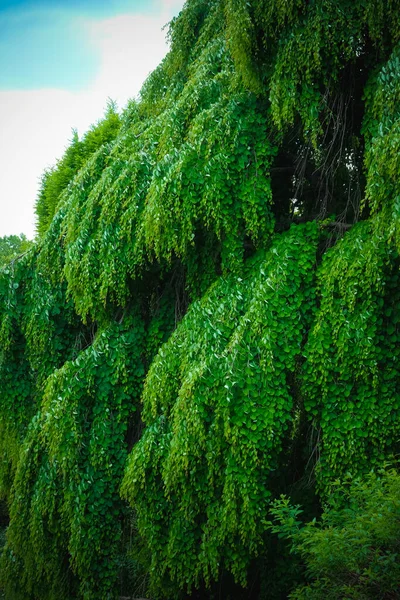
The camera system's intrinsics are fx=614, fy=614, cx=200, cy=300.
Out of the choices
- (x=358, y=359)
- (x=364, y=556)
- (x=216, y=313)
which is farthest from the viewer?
(x=216, y=313)

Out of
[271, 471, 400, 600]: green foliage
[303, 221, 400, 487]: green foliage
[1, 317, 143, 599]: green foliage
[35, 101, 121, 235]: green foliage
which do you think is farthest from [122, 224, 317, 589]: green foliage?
[35, 101, 121, 235]: green foliage

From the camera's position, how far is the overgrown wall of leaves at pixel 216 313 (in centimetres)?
608

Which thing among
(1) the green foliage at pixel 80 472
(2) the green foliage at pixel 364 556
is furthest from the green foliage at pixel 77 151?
(2) the green foliage at pixel 364 556

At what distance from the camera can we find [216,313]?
7000 mm

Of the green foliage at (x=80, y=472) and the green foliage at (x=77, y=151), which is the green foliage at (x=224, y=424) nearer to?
the green foliage at (x=80, y=472)

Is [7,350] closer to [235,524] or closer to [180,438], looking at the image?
[180,438]

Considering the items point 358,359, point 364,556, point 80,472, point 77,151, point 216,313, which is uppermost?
point 77,151

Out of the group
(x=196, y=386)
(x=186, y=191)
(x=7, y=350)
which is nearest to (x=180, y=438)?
(x=196, y=386)

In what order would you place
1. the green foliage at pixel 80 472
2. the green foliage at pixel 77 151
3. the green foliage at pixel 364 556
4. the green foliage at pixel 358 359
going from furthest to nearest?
the green foliage at pixel 77 151 < the green foliage at pixel 80 472 < the green foliage at pixel 358 359 < the green foliage at pixel 364 556

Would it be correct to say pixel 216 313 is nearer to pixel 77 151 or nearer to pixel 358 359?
pixel 358 359

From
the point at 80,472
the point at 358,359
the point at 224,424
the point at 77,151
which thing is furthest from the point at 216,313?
the point at 77,151

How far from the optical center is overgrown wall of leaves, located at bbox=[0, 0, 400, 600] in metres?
6.08

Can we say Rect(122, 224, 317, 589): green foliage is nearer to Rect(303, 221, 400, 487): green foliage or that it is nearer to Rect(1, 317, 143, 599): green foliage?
Rect(303, 221, 400, 487): green foliage

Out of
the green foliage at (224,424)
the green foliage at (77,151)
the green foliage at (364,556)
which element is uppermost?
the green foliage at (77,151)
